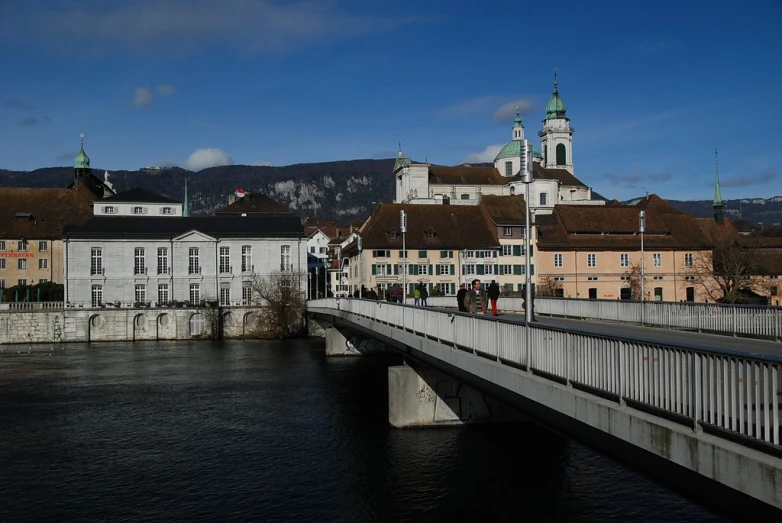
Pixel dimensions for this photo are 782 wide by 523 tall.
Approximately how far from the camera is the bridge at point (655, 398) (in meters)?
8.19

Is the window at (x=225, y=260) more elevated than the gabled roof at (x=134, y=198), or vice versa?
the gabled roof at (x=134, y=198)

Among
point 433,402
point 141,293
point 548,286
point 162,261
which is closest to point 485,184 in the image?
point 548,286

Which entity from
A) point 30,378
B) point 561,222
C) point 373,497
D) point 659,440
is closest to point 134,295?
point 30,378

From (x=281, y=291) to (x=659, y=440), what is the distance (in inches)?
2789

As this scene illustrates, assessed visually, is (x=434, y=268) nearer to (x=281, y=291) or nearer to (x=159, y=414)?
(x=281, y=291)

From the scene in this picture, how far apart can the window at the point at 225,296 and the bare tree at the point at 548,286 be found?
33.5 m

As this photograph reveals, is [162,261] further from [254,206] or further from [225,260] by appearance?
[254,206]

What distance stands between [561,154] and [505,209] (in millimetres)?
58185

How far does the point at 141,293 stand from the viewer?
278 feet

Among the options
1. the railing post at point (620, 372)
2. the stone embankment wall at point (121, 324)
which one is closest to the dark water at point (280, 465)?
the railing post at point (620, 372)

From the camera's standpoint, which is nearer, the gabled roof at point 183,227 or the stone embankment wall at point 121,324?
the stone embankment wall at point 121,324

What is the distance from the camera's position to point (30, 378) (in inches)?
1826

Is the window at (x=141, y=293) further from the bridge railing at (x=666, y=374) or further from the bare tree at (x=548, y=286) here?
the bridge railing at (x=666, y=374)

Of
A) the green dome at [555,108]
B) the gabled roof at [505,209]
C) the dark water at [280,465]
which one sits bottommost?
the dark water at [280,465]
